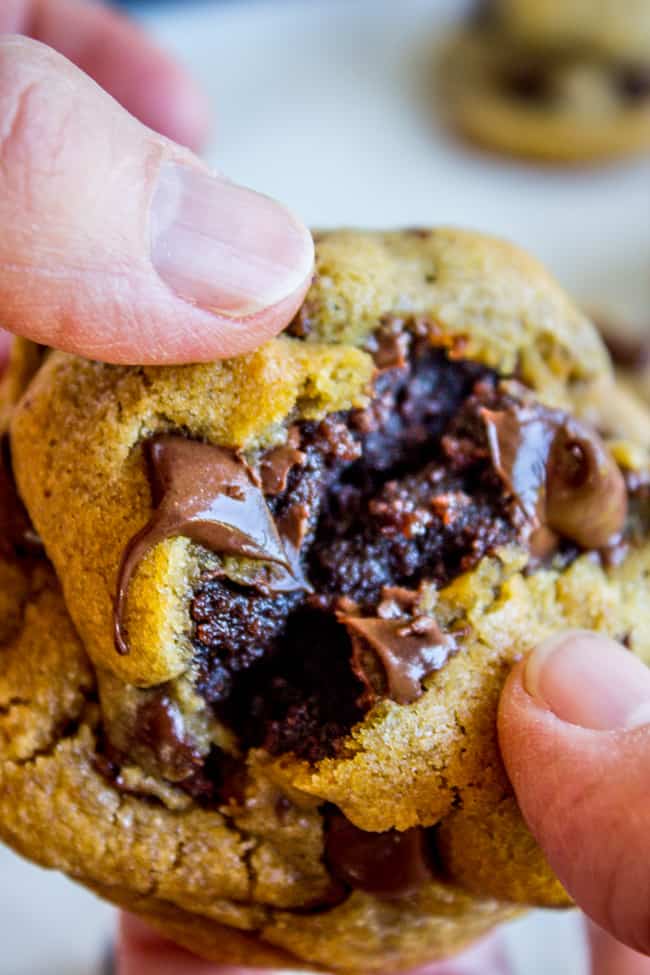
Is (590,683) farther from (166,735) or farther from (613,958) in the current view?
(613,958)

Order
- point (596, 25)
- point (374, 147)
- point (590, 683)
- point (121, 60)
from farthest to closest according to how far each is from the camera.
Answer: point (374, 147)
point (596, 25)
point (121, 60)
point (590, 683)

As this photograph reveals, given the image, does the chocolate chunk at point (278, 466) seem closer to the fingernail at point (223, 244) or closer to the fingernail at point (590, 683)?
the fingernail at point (223, 244)

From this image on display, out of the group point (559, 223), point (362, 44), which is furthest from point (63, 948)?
point (362, 44)

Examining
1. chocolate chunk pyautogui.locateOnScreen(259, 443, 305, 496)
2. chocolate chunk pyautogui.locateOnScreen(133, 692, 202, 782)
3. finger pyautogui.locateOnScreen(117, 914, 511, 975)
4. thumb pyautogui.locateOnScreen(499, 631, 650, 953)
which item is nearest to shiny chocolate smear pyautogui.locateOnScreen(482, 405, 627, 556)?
thumb pyautogui.locateOnScreen(499, 631, 650, 953)

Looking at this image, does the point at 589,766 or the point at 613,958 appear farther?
the point at 613,958

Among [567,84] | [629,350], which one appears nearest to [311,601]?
[629,350]

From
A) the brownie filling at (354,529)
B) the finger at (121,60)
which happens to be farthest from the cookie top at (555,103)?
the brownie filling at (354,529)

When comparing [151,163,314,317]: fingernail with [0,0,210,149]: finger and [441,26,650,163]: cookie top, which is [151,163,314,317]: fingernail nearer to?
[0,0,210,149]: finger
